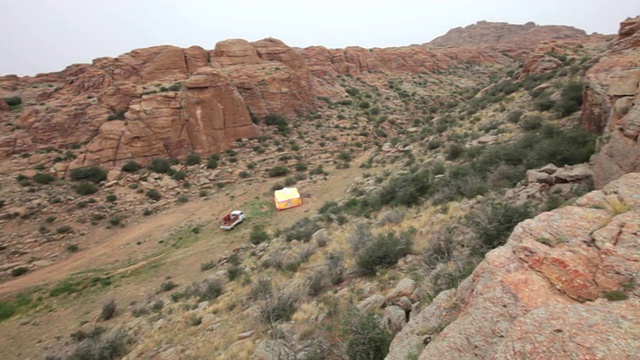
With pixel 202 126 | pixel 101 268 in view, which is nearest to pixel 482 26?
pixel 202 126

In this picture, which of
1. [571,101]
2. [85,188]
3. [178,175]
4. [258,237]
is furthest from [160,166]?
[571,101]

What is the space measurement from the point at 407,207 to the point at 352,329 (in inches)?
259

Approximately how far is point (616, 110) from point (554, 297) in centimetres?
569

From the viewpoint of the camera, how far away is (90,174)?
19562mm

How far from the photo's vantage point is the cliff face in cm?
2097

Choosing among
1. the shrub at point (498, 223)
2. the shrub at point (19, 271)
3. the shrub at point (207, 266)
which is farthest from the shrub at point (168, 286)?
the shrub at point (498, 223)

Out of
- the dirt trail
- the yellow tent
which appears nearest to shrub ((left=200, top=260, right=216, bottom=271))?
the dirt trail

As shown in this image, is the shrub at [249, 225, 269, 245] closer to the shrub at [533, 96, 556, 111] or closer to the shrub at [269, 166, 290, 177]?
the shrub at [269, 166, 290, 177]

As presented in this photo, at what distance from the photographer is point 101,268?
1354cm

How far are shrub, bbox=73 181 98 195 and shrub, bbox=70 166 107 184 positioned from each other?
2.64 feet

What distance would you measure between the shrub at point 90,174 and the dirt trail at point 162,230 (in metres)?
4.81

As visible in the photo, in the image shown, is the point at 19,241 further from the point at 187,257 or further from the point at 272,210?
the point at 272,210

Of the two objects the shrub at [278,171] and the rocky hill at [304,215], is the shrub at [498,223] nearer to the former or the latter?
the rocky hill at [304,215]

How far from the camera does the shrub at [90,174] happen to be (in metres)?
19.3
